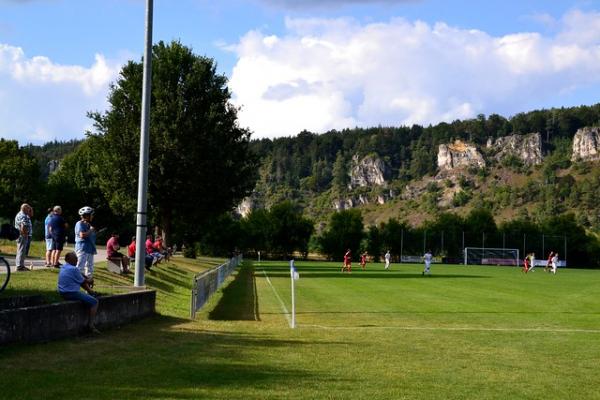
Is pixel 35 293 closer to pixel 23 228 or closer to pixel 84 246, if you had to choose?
pixel 84 246

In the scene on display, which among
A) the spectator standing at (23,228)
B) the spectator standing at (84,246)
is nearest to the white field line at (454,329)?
the spectator standing at (84,246)

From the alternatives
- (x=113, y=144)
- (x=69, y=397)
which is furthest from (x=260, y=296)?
(x=69, y=397)

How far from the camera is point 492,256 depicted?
387ft

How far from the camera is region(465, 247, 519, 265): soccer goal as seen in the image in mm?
115444

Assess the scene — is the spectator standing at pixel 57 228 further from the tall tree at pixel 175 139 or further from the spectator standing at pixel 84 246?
the tall tree at pixel 175 139

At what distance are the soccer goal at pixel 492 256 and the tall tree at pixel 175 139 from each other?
252 feet

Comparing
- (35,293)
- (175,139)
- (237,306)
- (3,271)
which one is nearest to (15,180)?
(175,139)

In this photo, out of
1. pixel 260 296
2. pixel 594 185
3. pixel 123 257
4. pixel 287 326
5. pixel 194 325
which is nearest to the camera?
pixel 194 325

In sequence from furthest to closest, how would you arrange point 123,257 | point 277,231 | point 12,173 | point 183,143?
point 277,231 < point 12,173 < point 183,143 < point 123,257

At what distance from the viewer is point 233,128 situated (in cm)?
4803

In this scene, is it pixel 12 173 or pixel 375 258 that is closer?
pixel 12 173

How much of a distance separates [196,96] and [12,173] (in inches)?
1682

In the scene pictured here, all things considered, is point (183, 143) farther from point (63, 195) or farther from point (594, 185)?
point (594, 185)

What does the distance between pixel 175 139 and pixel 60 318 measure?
33378 millimetres
